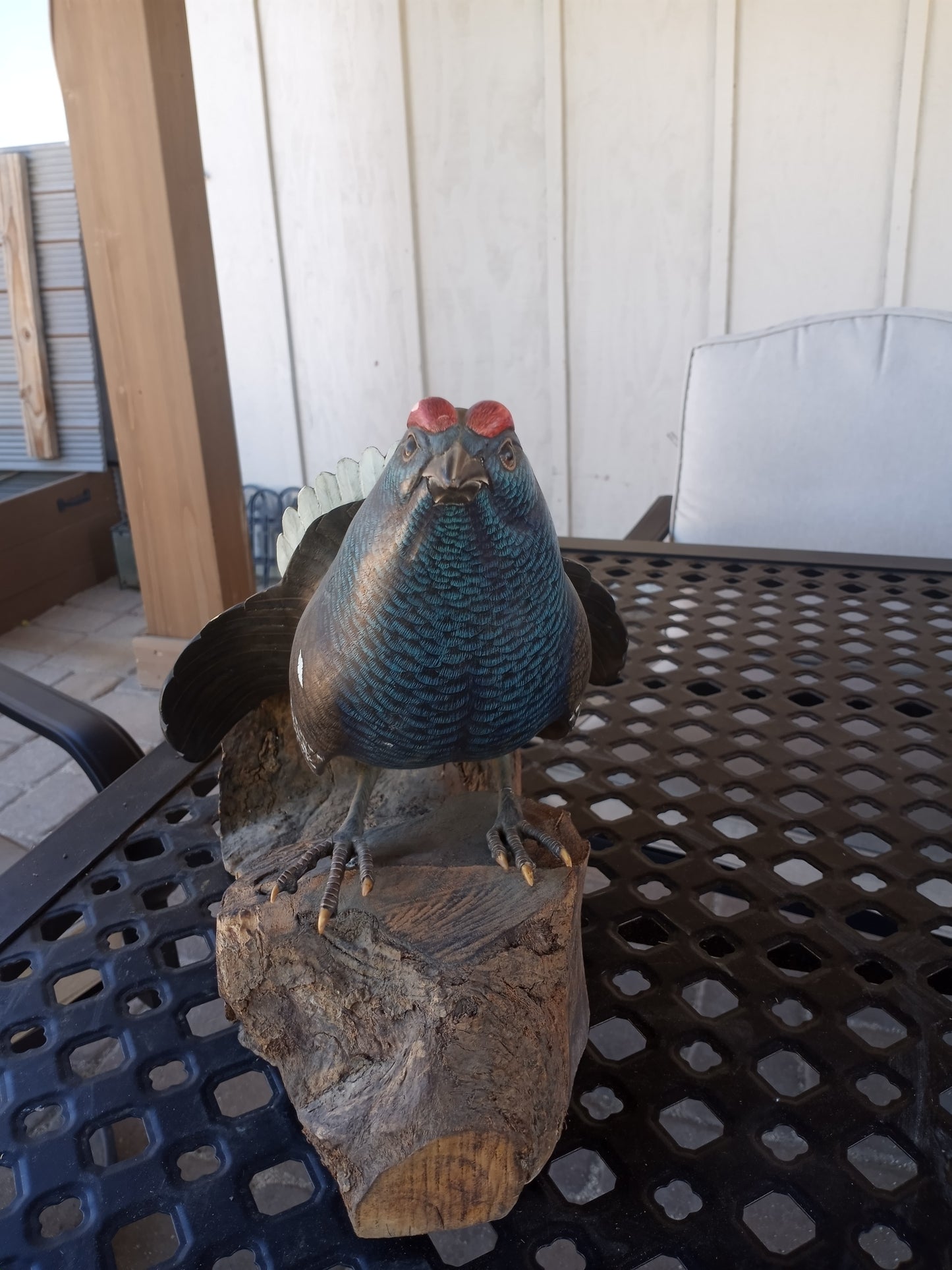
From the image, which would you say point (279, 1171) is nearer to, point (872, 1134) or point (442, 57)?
point (872, 1134)

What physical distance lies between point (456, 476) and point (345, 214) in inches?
101

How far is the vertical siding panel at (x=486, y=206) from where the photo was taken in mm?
2482

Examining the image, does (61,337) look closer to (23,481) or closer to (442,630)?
(23,481)

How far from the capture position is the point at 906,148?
217 centimetres

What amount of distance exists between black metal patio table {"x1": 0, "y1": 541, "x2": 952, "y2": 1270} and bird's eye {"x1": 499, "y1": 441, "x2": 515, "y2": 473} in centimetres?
27

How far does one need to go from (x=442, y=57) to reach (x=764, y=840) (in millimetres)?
2424

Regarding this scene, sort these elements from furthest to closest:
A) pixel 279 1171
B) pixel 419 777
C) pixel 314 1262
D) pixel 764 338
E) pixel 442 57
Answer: pixel 442 57 < pixel 764 338 < pixel 279 1171 < pixel 419 777 < pixel 314 1262

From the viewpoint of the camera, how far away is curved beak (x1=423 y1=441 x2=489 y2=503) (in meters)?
0.56

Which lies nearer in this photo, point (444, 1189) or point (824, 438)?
point (444, 1189)

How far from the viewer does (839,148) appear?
2252mm

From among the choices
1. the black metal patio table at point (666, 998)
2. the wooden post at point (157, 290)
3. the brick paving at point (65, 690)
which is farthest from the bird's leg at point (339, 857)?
the wooden post at point (157, 290)

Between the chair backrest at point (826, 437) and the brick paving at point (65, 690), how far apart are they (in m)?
1.28

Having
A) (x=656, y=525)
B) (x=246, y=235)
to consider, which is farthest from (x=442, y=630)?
(x=246, y=235)

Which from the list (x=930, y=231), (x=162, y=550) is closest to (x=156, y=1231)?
(x=162, y=550)
